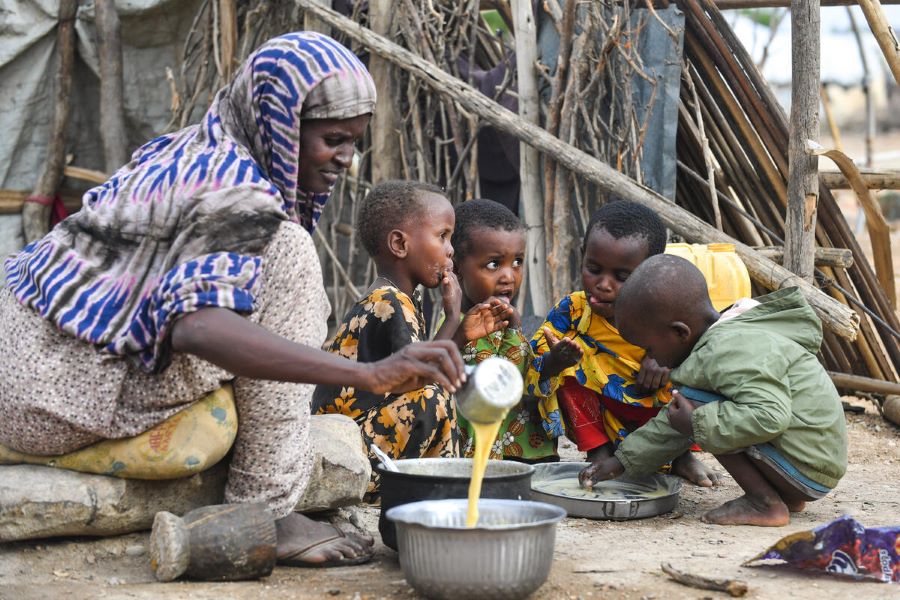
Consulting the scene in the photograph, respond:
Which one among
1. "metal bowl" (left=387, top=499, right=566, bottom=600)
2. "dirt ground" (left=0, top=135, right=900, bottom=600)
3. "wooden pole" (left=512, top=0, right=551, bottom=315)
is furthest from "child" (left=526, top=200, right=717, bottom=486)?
"metal bowl" (left=387, top=499, right=566, bottom=600)

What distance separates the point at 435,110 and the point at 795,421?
2984mm

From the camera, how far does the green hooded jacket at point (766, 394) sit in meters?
3.18

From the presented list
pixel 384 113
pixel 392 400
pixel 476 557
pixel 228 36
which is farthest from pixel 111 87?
pixel 476 557

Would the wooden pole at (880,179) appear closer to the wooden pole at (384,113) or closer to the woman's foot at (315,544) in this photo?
the wooden pole at (384,113)

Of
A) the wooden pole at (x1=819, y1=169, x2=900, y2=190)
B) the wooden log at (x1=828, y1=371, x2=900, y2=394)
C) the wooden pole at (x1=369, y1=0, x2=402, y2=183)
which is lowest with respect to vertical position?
the wooden log at (x1=828, y1=371, x2=900, y2=394)

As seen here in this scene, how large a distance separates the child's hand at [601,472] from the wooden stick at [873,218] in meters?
1.70

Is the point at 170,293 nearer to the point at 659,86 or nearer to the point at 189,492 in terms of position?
the point at 189,492

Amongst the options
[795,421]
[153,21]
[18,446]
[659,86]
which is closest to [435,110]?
[659,86]

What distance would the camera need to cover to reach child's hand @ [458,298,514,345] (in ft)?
12.0

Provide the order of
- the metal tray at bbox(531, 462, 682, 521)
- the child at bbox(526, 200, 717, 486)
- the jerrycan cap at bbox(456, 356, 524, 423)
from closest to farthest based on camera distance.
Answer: the jerrycan cap at bbox(456, 356, 524, 423), the metal tray at bbox(531, 462, 682, 521), the child at bbox(526, 200, 717, 486)

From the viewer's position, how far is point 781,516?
11.0 feet

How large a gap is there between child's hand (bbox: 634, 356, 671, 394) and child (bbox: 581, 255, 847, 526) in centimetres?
23

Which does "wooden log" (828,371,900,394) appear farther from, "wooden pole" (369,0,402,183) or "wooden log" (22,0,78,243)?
"wooden log" (22,0,78,243)

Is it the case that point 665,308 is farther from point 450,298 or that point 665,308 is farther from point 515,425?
point 515,425
